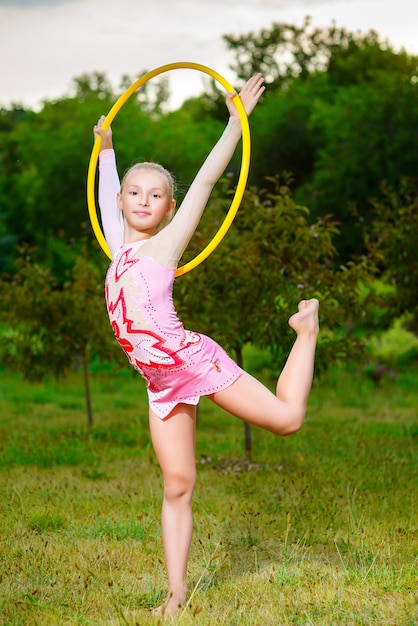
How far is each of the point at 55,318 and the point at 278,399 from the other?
20.2 ft

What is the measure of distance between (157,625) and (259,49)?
32557mm

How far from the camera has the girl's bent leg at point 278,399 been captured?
12.6 ft

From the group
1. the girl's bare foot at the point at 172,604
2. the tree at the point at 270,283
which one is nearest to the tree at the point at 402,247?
the tree at the point at 270,283

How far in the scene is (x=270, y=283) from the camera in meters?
7.56

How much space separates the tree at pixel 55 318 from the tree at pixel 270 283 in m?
1.95

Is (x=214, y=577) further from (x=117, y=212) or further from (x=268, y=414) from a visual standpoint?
(x=117, y=212)

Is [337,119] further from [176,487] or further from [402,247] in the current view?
[176,487]

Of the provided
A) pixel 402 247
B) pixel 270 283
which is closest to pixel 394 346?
pixel 402 247

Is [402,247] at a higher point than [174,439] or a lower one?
higher

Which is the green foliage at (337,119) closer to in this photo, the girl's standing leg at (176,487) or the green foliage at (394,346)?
the green foliage at (394,346)

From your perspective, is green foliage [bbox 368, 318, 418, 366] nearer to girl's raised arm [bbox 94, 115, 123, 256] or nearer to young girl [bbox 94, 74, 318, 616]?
girl's raised arm [bbox 94, 115, 123, 256]

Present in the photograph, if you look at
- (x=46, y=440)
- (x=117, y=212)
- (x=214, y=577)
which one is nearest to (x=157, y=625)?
(x=214, y=577)

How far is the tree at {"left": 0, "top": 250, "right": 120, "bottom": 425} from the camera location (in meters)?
9.50

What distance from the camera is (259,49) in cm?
3409
